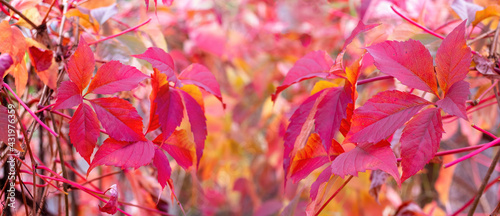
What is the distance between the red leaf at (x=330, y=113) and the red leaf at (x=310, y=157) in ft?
0.09

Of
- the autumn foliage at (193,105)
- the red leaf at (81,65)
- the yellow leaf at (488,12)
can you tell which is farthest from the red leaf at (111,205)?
the yellow leaf at (488,12)

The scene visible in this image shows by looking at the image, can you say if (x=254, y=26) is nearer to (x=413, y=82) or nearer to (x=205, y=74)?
(x=205, y=74)

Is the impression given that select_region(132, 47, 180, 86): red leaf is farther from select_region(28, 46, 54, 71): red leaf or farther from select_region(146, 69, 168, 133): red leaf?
select_region(28, 46, 54, 71): red leaf

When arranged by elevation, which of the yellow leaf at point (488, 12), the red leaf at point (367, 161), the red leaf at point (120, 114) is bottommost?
the red leaf at point (367, 161)

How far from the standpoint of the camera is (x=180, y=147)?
40cm

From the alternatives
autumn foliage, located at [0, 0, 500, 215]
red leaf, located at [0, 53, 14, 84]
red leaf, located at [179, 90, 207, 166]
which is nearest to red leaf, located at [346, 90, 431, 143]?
autumn foliage, located at [0, 0, 500, 215]

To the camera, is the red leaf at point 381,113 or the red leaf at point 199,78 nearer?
the red leaf at point 381,113

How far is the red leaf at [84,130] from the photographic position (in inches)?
13.1

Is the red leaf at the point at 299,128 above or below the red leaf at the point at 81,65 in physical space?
below

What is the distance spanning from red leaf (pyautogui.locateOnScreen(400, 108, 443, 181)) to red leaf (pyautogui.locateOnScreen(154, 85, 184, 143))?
8.2 inches

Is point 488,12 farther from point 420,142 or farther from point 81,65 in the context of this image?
point 81,65

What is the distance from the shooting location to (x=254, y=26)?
160 cm

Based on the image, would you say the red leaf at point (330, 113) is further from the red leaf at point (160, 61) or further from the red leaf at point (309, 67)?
the red leaf at point (160, 61)

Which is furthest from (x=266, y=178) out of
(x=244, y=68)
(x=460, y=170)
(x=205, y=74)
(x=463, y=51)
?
(x=463, y=51)
